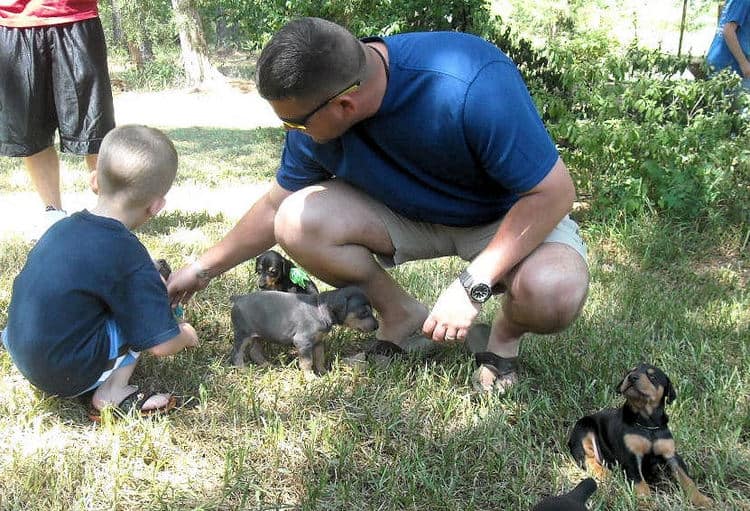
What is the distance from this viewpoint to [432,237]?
10.7ft

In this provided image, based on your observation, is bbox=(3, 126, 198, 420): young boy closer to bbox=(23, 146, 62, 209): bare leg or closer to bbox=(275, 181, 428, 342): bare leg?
bbox=(275, 181, 428, 342): bare leg

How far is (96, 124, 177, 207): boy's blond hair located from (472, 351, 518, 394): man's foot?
149 centimetres

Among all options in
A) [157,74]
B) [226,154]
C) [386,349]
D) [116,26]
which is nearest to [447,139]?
[386,349]

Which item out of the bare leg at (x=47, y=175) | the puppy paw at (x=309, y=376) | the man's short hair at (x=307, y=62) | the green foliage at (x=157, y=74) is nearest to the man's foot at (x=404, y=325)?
the puppy paw at (x=309, y=376)

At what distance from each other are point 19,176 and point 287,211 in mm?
4697

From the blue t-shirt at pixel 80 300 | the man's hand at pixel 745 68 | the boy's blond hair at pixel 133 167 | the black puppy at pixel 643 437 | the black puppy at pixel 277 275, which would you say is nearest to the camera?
the black puppy at pixel 643 437

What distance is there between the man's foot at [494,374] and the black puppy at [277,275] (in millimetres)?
1226

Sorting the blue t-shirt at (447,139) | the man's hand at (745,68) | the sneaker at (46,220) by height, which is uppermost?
the blue t-shirt at (447,139)

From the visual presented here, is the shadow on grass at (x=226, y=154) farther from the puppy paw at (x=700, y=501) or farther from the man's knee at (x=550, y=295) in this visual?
the puppy paw at (x=700, y=501)

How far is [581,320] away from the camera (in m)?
3.68

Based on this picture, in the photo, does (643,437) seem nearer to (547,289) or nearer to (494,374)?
(547,289)

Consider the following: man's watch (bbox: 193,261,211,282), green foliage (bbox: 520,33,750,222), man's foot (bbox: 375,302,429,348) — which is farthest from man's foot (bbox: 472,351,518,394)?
green foliage (bbox: 520,33,750,222)

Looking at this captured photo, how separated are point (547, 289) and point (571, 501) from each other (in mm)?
963

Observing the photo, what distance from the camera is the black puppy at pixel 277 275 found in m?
3.83
